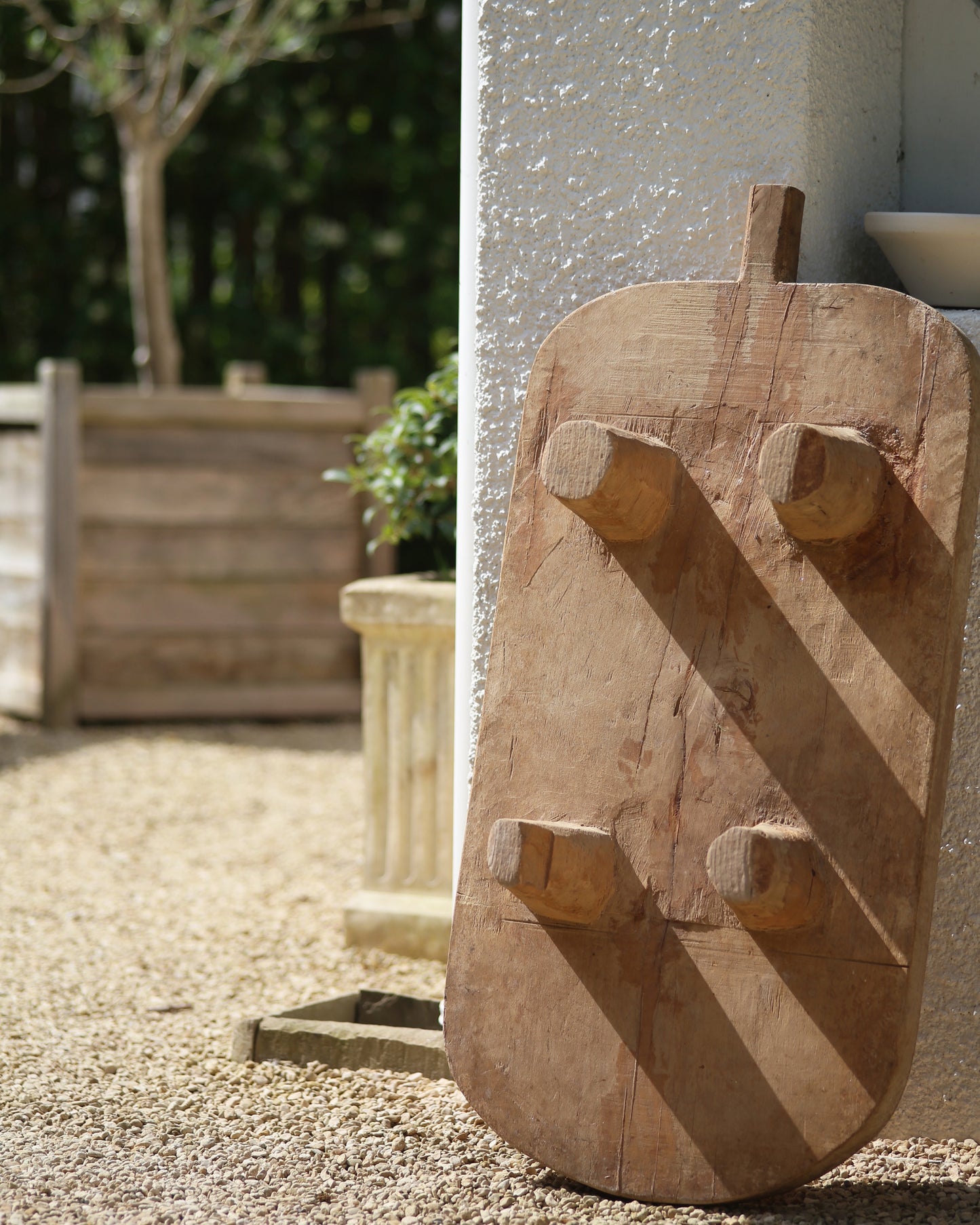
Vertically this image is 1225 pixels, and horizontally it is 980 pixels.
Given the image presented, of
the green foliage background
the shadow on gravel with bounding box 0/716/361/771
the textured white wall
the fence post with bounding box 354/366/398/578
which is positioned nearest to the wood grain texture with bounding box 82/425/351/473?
the fence post with bounding box 354/366/398/578

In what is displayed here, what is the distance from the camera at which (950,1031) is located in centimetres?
203

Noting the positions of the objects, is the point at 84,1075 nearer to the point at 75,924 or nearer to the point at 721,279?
the point at 75,924

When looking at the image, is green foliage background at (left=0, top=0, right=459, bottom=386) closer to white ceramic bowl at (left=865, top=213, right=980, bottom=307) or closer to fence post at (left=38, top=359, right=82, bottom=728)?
fence post at (left=38, top=359, right=82, bottom=728)

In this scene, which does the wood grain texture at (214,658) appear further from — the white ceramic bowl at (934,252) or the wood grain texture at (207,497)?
the white ceramic bowl at (934,252)

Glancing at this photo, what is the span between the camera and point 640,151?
83.4 inches

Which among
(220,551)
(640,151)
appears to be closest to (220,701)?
(220,551)

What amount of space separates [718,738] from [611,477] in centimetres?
35

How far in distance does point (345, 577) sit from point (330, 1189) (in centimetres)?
401

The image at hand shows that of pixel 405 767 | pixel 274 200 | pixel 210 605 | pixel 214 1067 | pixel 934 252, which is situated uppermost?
pixel 274 200

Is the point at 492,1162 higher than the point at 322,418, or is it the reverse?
the point at 322,418

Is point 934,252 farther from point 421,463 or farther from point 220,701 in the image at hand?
point 220,701

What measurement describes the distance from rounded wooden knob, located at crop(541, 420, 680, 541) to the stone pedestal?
4.10ft

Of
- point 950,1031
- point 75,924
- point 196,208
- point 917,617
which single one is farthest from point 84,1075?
point 196,208

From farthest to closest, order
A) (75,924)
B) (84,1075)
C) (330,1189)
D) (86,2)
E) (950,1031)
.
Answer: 1. (86,2)
2. (75,924)
3. (84,1075)
4. (950,1031)
5. (330,1189)
